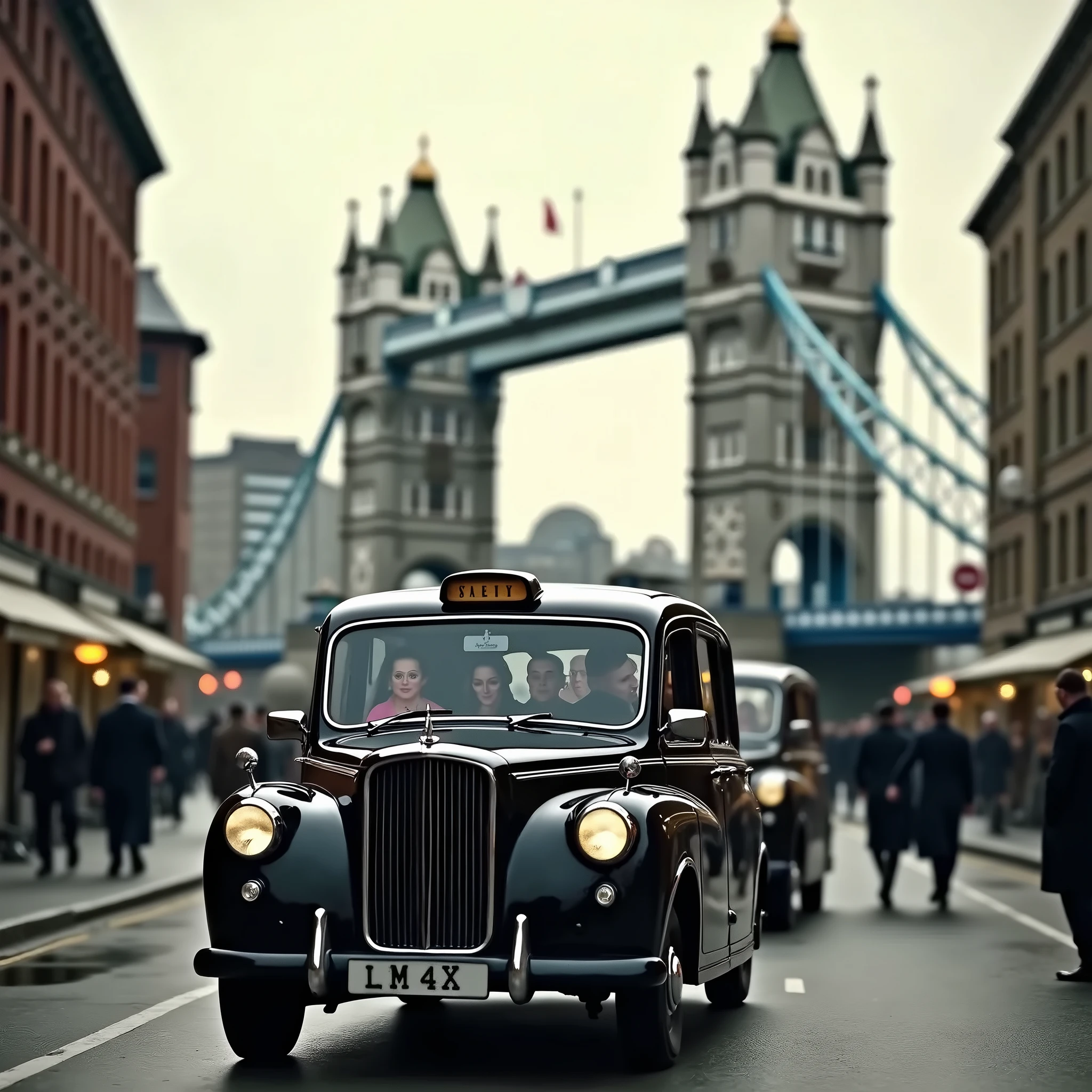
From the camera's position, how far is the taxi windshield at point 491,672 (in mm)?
9844

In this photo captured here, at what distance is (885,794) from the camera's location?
2094 cm

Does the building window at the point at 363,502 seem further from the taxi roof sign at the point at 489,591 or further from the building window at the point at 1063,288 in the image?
the taxi roof sign at the point at 489,591

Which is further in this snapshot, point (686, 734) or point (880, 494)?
point (880, 494)

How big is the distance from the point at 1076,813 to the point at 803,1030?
3.10 m

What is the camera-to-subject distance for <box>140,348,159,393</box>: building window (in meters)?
81.2

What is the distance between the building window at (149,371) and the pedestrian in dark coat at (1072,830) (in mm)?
69598

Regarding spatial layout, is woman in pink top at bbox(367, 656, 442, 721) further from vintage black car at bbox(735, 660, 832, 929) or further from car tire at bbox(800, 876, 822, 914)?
car tire at bbox(800, 876, 822, 914)

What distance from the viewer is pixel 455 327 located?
363 ft

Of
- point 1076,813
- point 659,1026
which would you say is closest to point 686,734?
point 659,1026

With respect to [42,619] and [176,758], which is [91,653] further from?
[176,758]

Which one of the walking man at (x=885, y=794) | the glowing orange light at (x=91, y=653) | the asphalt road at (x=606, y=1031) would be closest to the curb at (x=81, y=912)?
the asphalt road at (x=606, y=1031)

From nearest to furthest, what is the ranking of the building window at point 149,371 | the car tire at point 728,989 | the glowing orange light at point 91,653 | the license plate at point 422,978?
1. the license plate at point 422,978
2. the car tire at point 728,989
3. the glowing orange light at point 91,653
4. the building window at point 149,371

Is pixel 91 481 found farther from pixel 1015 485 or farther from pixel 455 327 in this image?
pixel 455 327

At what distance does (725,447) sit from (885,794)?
7227 cm
